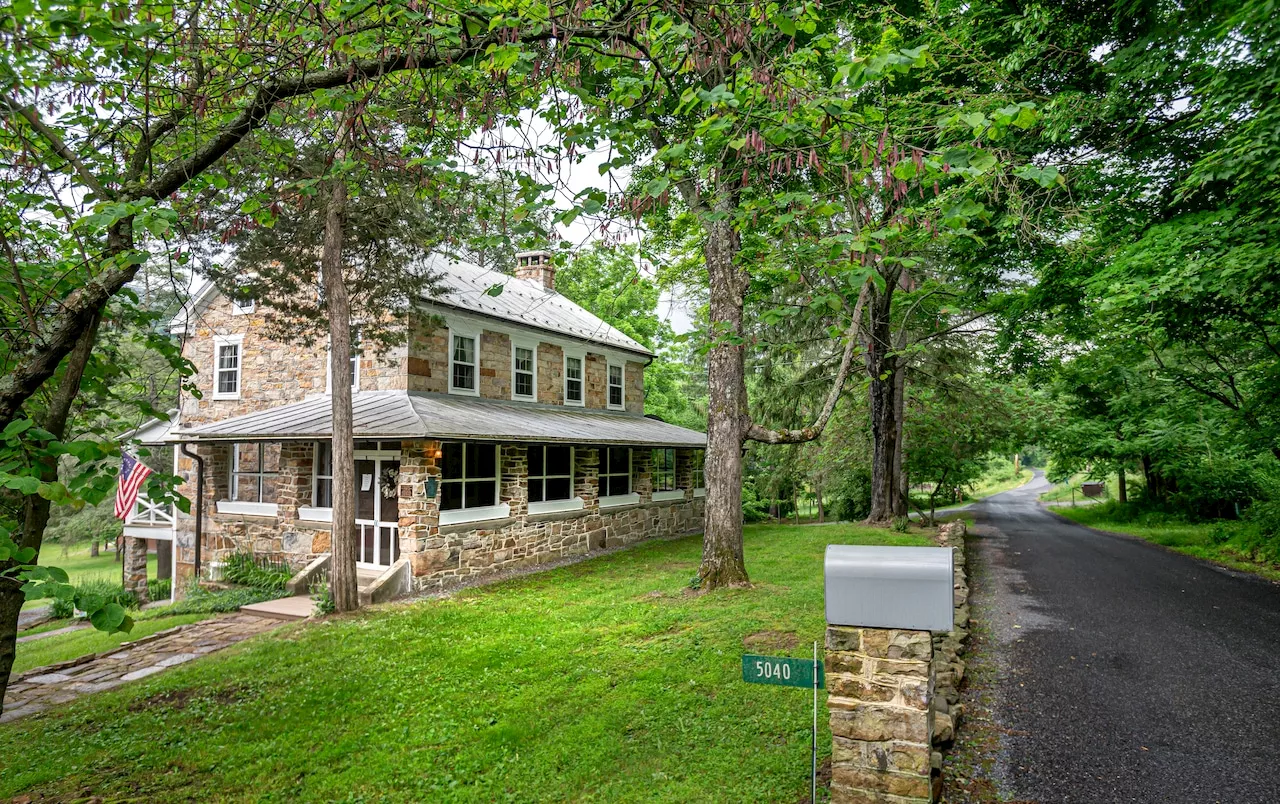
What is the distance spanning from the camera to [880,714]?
3.38m

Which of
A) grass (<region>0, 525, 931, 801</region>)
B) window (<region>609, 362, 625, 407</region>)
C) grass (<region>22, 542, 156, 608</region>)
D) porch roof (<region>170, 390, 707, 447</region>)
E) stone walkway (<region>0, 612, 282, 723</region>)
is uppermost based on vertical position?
window (<region>609, 362, 625, 407</region>)

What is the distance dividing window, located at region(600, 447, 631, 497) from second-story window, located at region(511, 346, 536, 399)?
2.57 metres

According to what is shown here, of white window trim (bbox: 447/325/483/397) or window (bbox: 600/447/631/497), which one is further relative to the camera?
window (bbox: 600/447/631/497)

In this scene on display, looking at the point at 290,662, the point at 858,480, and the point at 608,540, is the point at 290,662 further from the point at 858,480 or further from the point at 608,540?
the point at 858,480

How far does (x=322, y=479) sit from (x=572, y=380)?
6.82m

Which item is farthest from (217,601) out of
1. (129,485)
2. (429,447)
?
(129,485)

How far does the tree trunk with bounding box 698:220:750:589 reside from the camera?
885 centimetres

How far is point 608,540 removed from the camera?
50.5ft

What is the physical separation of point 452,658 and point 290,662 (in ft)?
6.11

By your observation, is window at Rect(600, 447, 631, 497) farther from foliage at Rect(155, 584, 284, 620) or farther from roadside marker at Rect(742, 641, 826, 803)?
roadside marker at Rect(742, 641, 826, 803)

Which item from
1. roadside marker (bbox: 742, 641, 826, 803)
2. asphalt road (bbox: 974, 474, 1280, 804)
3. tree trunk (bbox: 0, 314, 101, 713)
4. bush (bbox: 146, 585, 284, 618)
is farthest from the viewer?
bush (bbox: 146, 585, 284, 618)

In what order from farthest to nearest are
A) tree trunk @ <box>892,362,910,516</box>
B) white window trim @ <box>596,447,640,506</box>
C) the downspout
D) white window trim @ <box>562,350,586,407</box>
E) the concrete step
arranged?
1. white window trim @ <box>562,350,586,407</box>
2. tree trunk @ <box>892,362,910,516</box>
3. white window trim @ <box>596,447,640,506</box>
4. the downspout
5. the concrete step

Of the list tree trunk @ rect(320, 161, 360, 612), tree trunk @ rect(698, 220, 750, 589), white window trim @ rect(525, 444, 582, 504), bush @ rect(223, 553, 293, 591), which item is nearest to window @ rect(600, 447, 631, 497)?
white window trim @ rect(525, 444, 582, 504)

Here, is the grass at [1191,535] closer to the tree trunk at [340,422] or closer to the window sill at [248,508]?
the tree trunk at [340,422]
